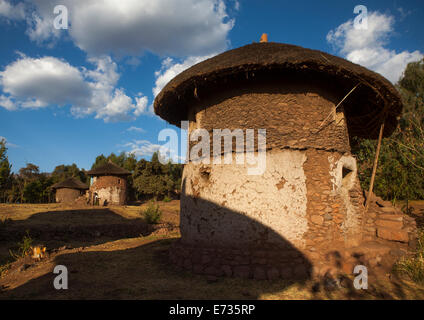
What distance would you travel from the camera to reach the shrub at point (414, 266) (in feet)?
14.9

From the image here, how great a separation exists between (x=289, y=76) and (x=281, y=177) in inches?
86.8

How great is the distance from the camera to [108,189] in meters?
22.3

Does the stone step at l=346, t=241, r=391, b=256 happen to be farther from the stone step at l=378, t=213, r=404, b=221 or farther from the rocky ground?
the stone step at l=378, t=213, r=404, b=221

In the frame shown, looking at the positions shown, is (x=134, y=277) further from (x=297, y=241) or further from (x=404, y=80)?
(x=404, y=80)

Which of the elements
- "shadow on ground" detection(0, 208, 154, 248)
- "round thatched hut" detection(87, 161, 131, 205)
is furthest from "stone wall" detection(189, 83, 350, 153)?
"round thatched hut" detection(87, 161, 131, 205)

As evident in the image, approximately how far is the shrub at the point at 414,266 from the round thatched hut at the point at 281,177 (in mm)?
435

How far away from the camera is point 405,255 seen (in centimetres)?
522

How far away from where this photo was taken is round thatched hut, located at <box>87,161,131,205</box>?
862 inches

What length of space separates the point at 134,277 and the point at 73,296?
1.13 metres

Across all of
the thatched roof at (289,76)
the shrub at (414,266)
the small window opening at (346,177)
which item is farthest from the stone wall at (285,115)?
the shrub at (414,266)

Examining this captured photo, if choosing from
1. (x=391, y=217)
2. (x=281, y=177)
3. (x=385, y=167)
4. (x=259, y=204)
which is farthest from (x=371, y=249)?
(x=385, y=167)

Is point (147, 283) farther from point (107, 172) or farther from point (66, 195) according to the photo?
point (66, 195)

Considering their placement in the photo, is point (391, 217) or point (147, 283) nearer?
point (147, 283)

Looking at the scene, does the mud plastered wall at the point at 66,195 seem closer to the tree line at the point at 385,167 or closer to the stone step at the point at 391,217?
the tree line at the point at 385,167
